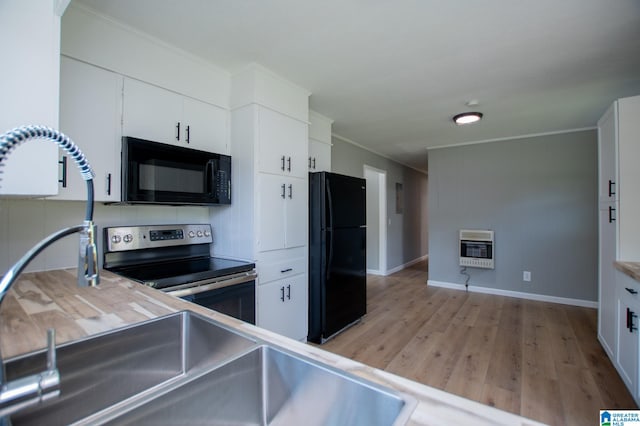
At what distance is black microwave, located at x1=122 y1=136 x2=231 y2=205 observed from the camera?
1.80m

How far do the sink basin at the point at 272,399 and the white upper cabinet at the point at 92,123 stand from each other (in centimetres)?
151

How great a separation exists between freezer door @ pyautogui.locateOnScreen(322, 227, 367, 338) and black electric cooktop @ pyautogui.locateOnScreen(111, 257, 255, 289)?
0.87 metres

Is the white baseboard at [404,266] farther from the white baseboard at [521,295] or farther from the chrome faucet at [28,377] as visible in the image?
the chrome faucet at [28,377]

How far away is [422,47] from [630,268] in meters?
1.96

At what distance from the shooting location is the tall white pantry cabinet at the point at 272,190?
234cm

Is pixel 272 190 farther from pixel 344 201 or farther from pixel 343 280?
pixel 343 280

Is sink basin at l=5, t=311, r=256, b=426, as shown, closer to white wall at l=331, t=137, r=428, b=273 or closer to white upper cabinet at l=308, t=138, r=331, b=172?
white upper cabinet at l=308, t=138, r=331, b=172

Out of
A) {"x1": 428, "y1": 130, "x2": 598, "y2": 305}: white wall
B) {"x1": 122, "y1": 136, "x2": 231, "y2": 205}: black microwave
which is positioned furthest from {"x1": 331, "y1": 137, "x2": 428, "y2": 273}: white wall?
{"x1": 122, "y1": 136, "x2": 231, "y2": 205}: black microwave

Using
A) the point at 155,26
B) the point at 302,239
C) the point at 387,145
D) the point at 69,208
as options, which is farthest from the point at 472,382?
the point at 387,145

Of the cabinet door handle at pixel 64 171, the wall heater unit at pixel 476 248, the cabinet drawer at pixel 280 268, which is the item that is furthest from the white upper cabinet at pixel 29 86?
the wall heater unit at pixel 476 248

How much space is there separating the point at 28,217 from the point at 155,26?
1.36m

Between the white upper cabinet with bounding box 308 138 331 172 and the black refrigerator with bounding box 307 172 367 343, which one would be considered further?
the white upper cabinet with bounding box 308 138 331 172

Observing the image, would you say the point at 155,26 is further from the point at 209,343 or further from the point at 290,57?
the point at 209,343

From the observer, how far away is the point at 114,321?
3.32 ft
